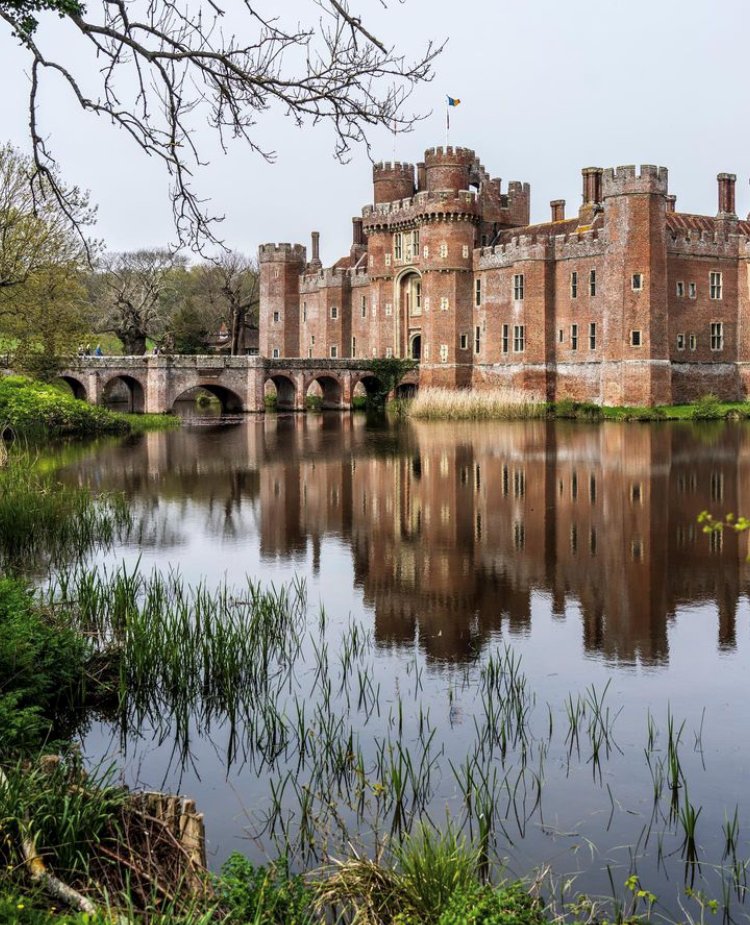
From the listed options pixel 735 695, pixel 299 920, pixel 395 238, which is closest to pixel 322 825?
pixel 299 920

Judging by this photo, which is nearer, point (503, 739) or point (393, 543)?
point (503, 739)

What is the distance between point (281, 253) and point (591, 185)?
70.4 ft

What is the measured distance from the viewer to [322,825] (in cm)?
598

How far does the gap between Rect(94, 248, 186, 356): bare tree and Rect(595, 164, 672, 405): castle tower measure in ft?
67.9

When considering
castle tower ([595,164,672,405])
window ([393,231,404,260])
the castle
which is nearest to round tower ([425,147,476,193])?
the castle

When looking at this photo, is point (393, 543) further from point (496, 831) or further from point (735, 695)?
point (496, 831)

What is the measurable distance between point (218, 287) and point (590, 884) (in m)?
72.8

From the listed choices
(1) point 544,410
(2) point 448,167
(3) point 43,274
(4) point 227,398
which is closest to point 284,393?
(4) point 227,398

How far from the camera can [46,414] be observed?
32.2 metres

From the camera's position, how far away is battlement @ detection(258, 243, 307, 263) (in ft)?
207

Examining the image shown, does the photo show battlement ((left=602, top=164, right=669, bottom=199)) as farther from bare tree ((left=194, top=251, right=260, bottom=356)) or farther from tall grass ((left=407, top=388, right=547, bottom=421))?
bare tree ((left=194, top=251, right=260, bottom=356))

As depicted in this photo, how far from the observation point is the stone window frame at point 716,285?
45.3 metres

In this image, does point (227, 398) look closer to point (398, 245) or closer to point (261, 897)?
point (398, 245)

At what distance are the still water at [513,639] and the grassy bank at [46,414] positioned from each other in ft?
26.6
